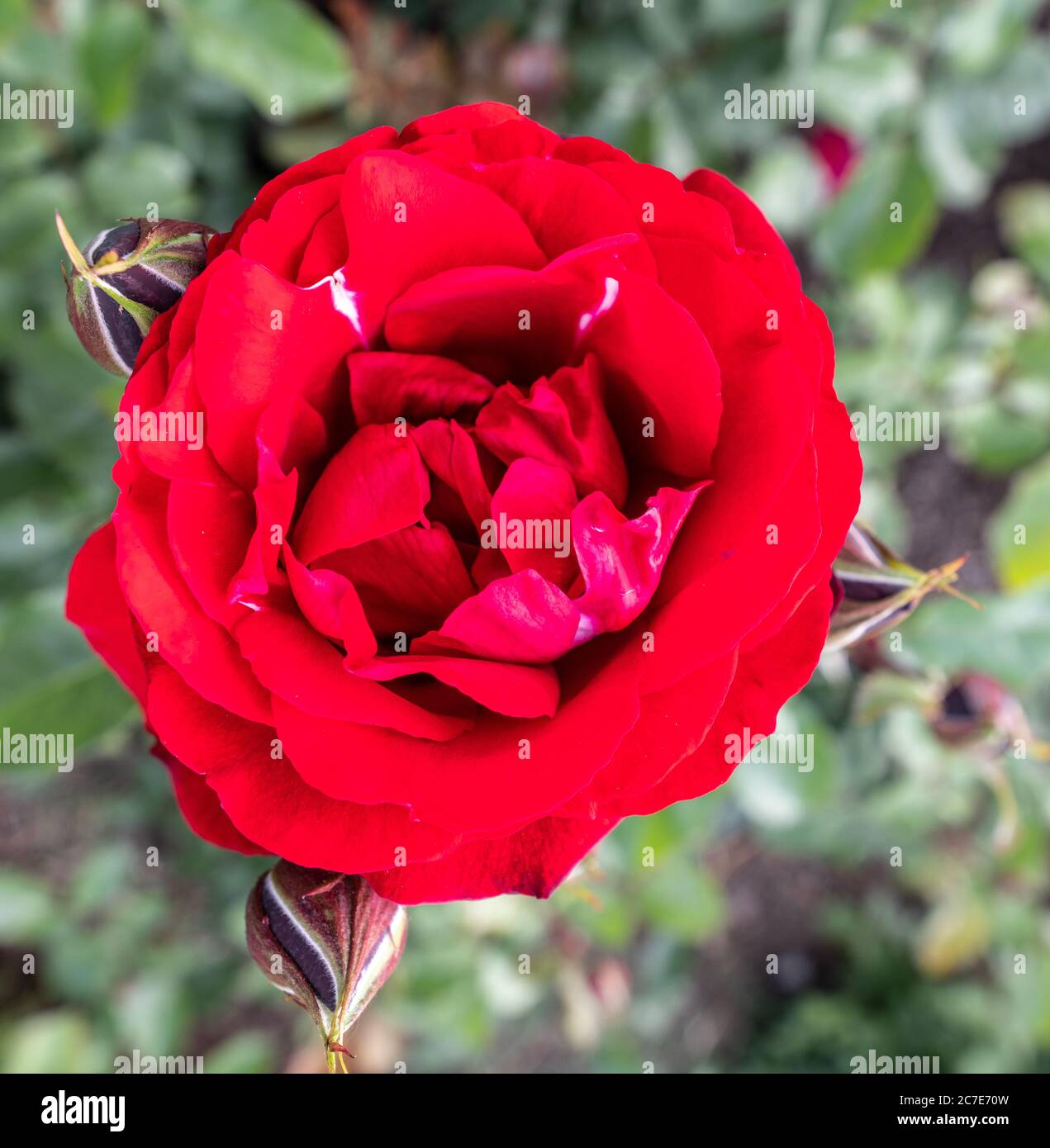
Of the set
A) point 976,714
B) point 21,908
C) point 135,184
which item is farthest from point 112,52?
point 21,908

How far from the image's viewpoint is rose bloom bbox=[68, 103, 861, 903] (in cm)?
46

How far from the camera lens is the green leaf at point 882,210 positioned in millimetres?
1416

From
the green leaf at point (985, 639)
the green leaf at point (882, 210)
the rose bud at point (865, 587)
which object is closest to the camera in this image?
the rose bud at point (865, 587)

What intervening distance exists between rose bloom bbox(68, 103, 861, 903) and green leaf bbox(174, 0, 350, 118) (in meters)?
0.76

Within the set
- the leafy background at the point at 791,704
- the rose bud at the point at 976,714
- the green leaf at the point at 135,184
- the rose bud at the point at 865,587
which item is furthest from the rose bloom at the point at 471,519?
the green leaf at the point at 135,184

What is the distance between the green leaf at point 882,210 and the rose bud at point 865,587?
0.94 meters

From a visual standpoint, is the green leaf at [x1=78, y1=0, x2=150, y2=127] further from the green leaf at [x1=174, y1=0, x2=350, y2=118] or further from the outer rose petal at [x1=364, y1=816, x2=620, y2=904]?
the outer rose petal at [x1=364, y1=816, x2=620, y2=904]

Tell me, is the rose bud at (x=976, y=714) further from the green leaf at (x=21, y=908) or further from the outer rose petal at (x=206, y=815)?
the green leaf at (x=21, y=908)

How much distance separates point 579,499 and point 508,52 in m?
1.40

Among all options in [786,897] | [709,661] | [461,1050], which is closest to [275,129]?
[709,661]

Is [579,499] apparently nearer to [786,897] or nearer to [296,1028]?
[296,1028]

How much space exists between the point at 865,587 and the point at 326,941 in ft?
1.33

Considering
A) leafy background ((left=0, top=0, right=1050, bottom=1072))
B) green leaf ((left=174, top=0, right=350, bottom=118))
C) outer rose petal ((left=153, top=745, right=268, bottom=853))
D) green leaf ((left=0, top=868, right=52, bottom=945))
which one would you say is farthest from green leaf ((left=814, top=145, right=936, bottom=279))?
green leaf ((left=0, top=868, right=52, bottom=945))

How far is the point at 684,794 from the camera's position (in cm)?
49
